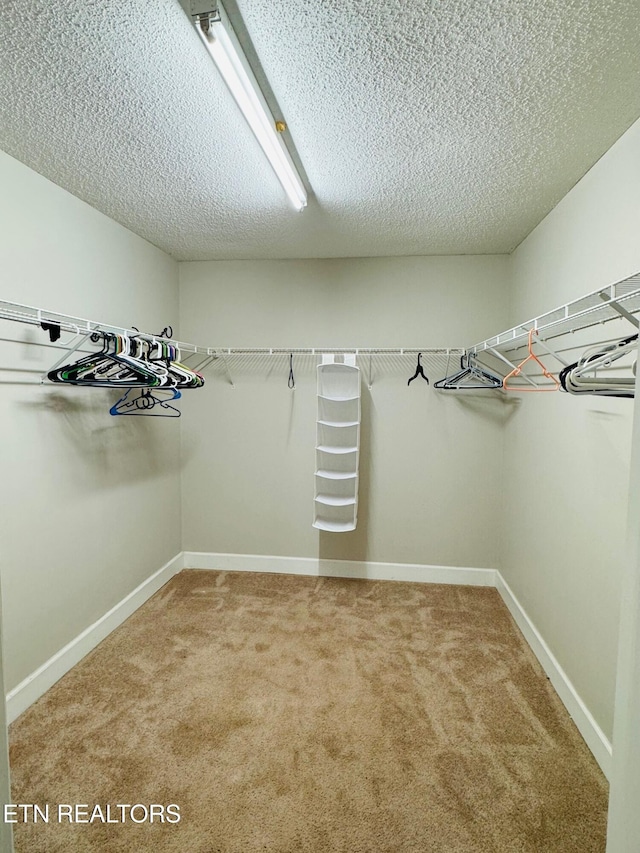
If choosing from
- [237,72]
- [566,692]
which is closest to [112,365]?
[237,72]

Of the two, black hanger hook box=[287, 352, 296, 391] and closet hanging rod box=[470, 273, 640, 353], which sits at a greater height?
closet hanging rod box=[470, 273, 640, 353]

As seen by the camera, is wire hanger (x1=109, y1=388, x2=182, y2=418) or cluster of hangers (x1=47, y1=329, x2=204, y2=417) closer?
cluster of hangers (x1=47, y1=329, x2=204, y2=417)

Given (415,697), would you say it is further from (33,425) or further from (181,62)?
(181,62)

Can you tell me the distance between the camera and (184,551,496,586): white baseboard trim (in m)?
3.30

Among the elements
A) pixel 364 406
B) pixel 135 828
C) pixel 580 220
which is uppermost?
pixel 580 220

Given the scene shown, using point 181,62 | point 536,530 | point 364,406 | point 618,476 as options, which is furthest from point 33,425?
point 536,530

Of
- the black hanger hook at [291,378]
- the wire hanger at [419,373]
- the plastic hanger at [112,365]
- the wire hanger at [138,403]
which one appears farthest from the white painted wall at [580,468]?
the wire hanger at [138,403]

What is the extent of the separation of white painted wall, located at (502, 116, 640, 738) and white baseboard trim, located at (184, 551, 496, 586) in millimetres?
573

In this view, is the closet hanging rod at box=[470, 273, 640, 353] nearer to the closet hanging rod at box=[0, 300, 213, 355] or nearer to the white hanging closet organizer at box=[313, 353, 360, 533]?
the white hanging closet organizer at box=[313, 353, 360, 533]

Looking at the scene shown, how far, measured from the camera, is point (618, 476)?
165 cm

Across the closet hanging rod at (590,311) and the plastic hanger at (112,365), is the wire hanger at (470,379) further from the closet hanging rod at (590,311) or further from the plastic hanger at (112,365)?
the plastic hanger at (112,365)

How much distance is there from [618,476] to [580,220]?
1.24 meters

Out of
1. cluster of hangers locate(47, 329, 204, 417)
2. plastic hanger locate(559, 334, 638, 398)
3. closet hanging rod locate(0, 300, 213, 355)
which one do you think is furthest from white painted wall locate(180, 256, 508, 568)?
plastic hanger locate(559, 334, 638, 398)

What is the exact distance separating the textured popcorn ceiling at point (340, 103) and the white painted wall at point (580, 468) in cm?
20
